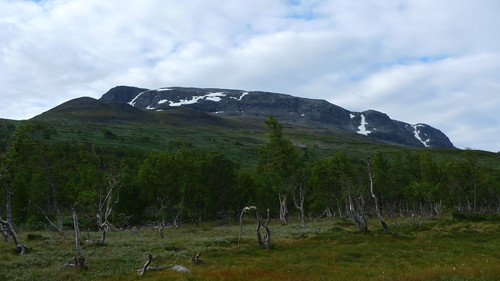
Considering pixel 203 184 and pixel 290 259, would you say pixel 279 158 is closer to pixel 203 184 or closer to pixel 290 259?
pixel 203 184

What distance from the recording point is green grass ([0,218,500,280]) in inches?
776

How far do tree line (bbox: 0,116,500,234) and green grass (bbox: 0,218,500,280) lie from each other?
1059 cm

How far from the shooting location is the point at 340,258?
26.2 metres

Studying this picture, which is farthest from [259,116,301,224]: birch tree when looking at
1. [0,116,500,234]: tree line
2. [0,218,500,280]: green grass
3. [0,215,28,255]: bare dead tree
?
[0,215,28,255]: bare dead tree

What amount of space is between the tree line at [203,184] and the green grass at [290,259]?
1059 cm

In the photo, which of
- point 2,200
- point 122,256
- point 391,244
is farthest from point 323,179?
point 2,200

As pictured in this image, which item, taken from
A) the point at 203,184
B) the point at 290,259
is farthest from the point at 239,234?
the point at 203,184

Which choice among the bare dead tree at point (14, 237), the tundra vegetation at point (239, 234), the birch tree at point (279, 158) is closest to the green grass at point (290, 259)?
the tundra vegetation at point (239, 234)

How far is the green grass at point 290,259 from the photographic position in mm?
19703

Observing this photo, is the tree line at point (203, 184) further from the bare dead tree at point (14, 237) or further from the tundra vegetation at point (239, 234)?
the bare dead tree at point (14, 237)

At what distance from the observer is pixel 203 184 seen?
7381 centimetres

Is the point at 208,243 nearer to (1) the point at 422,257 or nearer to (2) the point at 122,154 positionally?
(1) the point at 422,257

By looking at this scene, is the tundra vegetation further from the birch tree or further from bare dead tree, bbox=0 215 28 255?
the birch tree

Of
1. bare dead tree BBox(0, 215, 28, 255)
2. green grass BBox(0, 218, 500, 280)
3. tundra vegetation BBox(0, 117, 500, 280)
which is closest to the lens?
green grass BBox(0, 218, 500, 280)
